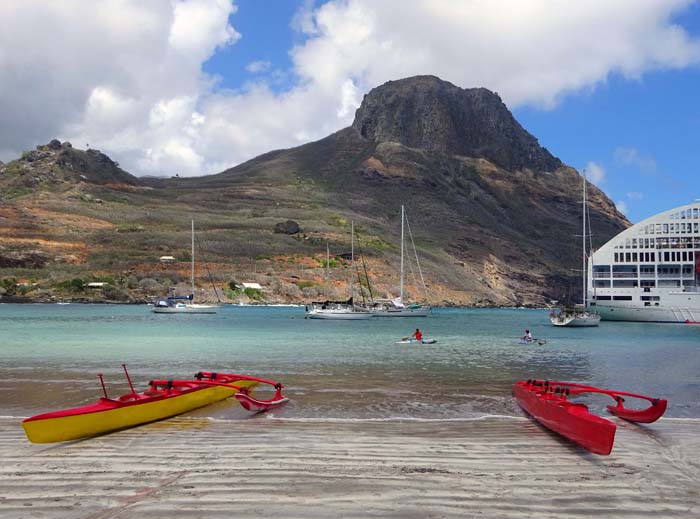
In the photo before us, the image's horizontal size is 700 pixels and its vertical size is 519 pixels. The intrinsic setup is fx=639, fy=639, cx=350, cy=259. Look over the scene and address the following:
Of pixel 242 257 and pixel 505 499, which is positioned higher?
pixel 242 257

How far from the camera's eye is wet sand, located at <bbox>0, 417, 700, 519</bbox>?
8406mm

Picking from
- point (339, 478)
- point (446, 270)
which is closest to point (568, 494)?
point (339, 478)

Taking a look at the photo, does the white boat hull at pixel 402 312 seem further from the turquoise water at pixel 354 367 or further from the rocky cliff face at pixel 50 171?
the rocky cliff face at pixel 50 171

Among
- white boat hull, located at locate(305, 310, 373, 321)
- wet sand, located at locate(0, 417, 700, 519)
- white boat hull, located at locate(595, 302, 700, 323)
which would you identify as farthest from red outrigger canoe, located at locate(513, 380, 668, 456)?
white boat hull, located at locate(595, 302, 700, 323)

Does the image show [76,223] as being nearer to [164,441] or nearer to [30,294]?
[30,294]

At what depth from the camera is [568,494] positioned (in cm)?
912

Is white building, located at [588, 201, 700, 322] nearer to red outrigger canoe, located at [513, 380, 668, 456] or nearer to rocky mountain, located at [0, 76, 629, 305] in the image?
rocky mountain, located at [0, 76, 629, 305]

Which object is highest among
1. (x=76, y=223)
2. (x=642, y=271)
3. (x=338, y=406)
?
(x=76, y=223)

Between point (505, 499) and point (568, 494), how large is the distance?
1033 mm

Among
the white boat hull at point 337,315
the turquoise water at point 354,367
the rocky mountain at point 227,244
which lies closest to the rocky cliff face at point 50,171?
the rocky mountain at point 227,244

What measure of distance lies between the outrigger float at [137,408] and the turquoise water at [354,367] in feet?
1.49

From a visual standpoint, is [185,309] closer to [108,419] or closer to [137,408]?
[137,408]

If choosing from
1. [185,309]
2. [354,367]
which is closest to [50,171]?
[185,309]

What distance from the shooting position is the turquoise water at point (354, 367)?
17.9m
